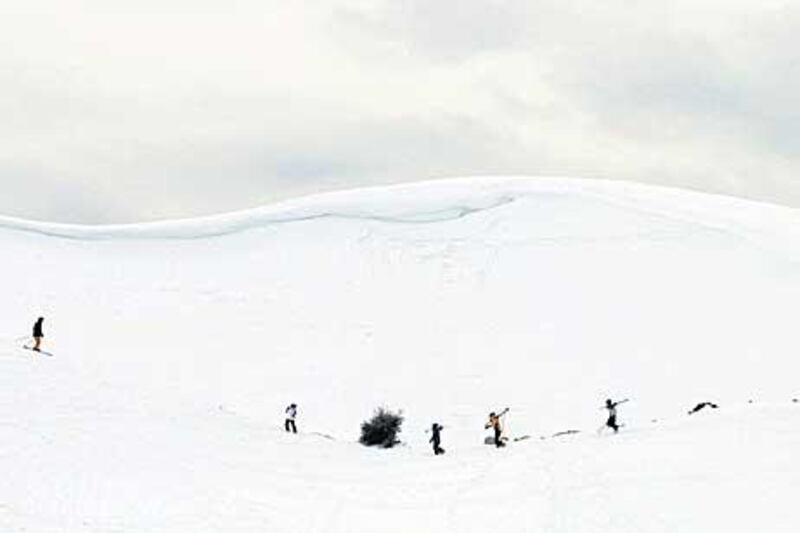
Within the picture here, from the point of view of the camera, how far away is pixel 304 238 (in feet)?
156

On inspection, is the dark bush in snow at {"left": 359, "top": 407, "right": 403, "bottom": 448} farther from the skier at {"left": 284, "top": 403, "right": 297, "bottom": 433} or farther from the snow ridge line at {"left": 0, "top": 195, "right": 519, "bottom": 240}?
the snow ridge line at {"left": 0, "top": 195, "right": 519, "bottom": 240}

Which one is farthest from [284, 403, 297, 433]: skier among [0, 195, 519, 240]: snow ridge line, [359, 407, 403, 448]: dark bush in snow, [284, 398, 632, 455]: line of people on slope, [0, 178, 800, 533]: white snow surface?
[0, 195, 519, 240]: snow ridge line

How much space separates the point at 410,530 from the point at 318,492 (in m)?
3.19

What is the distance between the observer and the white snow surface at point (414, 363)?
52.8 ft

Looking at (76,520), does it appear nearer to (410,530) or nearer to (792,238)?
(410,530)

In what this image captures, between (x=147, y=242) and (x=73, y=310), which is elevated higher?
(x=147, y=242)

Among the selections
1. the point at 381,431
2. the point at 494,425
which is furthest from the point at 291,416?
the point at 494,425

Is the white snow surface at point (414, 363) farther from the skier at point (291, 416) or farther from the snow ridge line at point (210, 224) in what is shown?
the skier at point (291, 416)

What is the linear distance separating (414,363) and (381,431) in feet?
27.1

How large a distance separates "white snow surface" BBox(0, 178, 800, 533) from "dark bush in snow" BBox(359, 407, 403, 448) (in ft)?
3.14

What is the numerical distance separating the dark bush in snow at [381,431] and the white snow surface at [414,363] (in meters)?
0.96

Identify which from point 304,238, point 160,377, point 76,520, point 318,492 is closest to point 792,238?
point 304,238

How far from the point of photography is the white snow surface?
634 inches

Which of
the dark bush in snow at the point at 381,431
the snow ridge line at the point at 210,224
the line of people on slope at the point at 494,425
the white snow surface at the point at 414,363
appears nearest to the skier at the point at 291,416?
the line of people on slope at the point at 494,425
